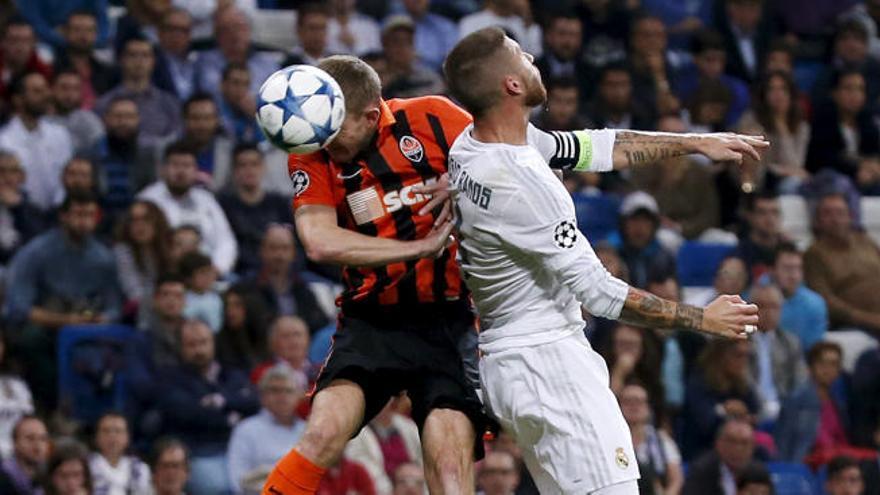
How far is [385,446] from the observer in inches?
456

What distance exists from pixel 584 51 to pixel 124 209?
14.8 feet

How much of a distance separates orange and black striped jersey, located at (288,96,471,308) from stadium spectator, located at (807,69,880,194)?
8.95m

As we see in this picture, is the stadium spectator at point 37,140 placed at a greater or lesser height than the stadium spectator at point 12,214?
greater

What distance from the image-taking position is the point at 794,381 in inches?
516

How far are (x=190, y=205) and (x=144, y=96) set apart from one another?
124cm

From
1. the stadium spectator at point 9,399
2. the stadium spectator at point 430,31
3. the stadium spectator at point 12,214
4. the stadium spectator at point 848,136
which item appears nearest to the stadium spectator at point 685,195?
the stadium spectator at point 848,136

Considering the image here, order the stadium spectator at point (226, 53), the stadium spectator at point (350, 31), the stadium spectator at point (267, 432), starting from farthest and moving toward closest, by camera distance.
A: the stadium spectator at point (350, 31)
the stadium spectator at point (226, 53)
the stadium spectator at point (267, 432)

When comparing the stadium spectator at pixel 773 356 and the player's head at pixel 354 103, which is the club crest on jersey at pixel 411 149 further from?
the stadium spectator at pixel 773 356

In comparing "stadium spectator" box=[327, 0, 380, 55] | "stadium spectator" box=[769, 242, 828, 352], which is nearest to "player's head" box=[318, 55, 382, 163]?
"stadium spectator" box=[769, 242, 828, 352]

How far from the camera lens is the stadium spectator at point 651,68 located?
→ 15.4m

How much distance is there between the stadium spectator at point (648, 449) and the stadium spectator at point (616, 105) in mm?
3499

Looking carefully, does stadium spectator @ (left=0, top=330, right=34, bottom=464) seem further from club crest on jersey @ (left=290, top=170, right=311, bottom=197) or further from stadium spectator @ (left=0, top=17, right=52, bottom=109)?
club crest on jersey @ (left=290, top=170, right=311, bottom=197)

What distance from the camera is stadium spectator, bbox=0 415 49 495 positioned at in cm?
1089

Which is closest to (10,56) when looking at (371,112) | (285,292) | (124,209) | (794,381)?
(124,209)
